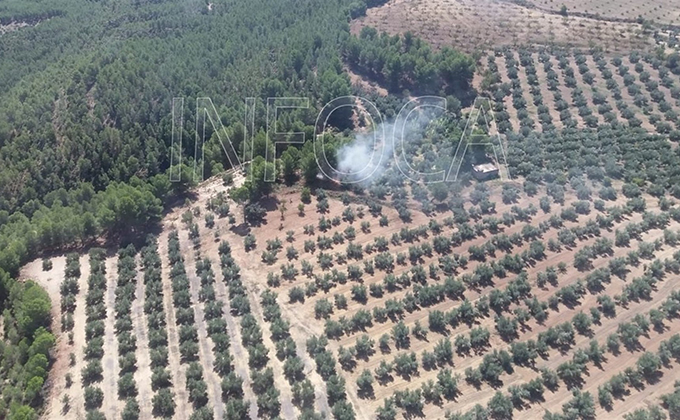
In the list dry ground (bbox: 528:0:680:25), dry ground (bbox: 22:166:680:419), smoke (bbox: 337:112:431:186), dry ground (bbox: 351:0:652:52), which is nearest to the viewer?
dry ground (bbox: 22:166:680:419)

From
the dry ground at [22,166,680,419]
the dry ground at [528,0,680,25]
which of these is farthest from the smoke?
the dry ground at [528,0,680,25]

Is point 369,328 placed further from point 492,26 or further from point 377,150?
point 492,26

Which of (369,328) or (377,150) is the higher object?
(377,150)

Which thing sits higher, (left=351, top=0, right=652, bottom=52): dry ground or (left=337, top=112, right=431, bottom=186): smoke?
(left=351, top=0, right=652, bottom=52): dry ground

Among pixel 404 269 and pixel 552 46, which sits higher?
pixel 552 46

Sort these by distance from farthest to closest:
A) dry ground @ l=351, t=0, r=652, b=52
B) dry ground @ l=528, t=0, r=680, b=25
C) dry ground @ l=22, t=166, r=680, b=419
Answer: dry ground @ l=528, t=0, r=680, b=25 < dry ground @ l=351, t=0, r=652, b=52 < dry ground @ l=22, t=166, r=680, b=419

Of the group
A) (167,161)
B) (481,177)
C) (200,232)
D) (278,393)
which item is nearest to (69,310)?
(200,232)

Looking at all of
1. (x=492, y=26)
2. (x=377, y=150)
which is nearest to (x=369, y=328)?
(x=377, y=150)

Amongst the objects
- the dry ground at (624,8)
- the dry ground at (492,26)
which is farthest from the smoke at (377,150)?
the dry ground at (624,8)

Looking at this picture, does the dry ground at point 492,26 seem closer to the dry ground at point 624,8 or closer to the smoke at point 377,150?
the dry ground at point 624,8

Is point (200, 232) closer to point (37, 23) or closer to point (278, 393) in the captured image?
point (278, 393)

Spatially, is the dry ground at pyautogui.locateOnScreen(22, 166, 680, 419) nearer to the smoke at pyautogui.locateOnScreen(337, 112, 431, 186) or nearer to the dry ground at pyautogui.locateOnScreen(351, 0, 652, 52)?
the smoke at pyautogui.locateOnScreen(337, 112, 431, 186)
